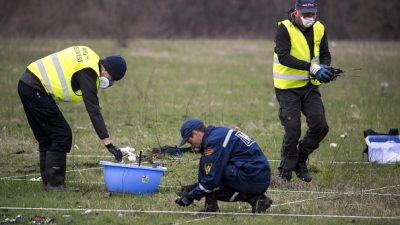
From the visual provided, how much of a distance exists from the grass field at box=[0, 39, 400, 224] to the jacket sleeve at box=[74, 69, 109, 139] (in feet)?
2.57

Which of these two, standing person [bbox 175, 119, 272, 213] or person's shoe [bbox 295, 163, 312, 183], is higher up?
standing person [bbox 175, 119, 272, 213]

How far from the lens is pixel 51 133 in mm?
8758

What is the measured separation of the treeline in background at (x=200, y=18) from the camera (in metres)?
42.0

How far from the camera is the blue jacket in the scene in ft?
24.4

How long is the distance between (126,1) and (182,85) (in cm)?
2315

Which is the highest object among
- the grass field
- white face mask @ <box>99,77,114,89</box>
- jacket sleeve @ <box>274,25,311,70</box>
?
jacket sleeve @ <box>274,25,311,70</box>

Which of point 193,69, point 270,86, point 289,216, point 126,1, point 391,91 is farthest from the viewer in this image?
point 126,1

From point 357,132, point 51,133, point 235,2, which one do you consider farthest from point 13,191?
point 235,2

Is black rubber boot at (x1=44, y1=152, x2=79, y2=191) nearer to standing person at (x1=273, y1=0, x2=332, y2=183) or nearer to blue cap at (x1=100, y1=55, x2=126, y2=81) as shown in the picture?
blue cap at (x1=100, y1=55, x2=126, y2=81)

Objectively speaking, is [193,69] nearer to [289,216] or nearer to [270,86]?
[270,86]

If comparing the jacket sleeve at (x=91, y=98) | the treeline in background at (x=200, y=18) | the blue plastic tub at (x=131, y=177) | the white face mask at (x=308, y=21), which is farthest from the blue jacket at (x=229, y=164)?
the treeline in background at (x=200, y=18)

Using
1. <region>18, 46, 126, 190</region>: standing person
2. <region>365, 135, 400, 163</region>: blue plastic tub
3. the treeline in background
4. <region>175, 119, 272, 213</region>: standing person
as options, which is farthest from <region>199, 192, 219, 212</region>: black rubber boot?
the treeline in background

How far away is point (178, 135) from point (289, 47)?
405 cm

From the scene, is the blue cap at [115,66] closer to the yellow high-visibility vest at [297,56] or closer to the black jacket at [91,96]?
the black jacket at [91,96]
